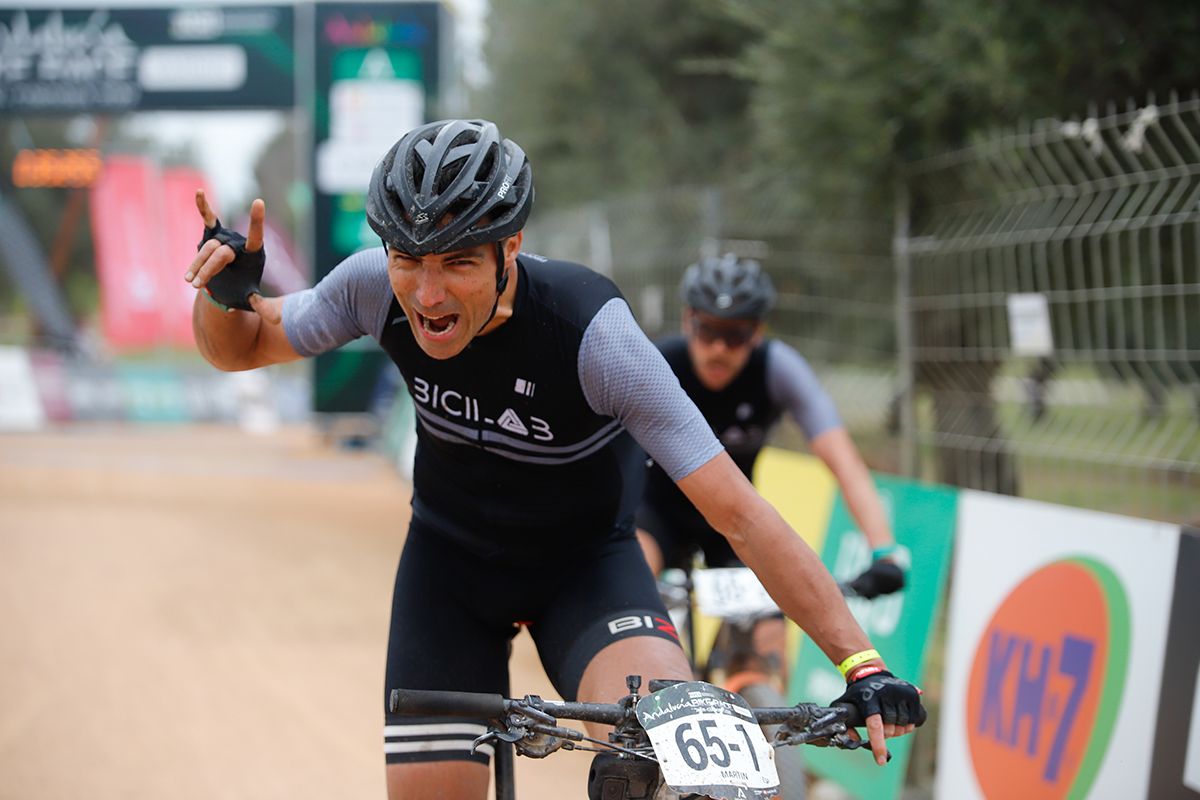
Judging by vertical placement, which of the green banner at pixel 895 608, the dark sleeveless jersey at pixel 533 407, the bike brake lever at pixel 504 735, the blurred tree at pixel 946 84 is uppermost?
the blurred tree at pixel 946 84

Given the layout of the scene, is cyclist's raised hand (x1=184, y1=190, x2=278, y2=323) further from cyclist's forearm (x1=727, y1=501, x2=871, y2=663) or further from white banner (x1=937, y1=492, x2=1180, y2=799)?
white banner (x1=937, y1=492, x2=1180, y2=799)

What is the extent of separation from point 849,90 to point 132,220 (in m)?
24.4

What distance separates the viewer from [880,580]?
185 inches

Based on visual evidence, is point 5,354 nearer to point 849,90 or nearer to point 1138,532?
point 849,90

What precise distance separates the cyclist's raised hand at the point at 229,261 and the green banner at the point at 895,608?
3483 millimetres

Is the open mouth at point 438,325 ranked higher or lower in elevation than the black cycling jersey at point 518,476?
higher

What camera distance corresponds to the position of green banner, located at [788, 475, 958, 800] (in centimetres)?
592

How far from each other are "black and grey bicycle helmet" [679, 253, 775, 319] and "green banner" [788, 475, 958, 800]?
1414 millimetres

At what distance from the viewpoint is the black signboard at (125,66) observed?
76.1ft

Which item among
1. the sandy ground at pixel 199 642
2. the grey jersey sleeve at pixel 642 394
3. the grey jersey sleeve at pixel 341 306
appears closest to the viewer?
the grey jersey sleeve at pixel 642 394

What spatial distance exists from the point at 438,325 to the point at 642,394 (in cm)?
51

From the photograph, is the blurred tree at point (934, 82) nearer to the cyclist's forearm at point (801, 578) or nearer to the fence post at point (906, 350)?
the fence post at point (906, 350)

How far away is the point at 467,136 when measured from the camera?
311cm

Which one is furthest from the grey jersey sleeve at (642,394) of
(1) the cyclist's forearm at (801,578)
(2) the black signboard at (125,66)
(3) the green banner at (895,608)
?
(2) the black signboard at (125,66)
